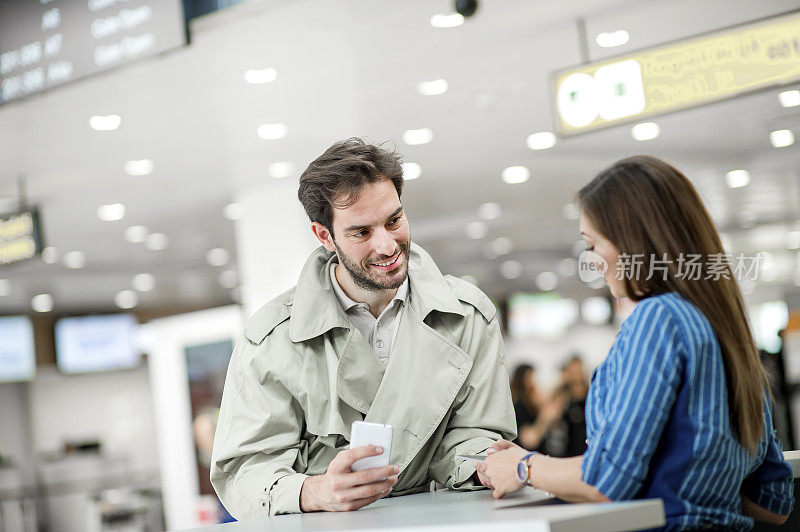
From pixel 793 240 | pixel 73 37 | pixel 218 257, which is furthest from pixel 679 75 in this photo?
pixel 793 240

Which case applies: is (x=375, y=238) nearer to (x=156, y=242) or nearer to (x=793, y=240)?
(x=156, y=242)

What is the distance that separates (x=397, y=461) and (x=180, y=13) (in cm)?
224

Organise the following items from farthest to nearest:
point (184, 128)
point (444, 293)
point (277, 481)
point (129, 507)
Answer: point (129, 507), point (184, 128), point (444, 293), point (277, 481)

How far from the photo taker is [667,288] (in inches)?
71.6

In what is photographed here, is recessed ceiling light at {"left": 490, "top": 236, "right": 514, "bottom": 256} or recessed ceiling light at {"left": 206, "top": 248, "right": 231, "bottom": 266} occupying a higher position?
recessed ceiling light at {"left": 206, "top": 248, "right": 231, "bottom": 266}

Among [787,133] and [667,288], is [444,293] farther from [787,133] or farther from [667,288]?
[787,133]

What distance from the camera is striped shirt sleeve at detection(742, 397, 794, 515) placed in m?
1.96

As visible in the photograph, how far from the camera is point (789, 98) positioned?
745cm

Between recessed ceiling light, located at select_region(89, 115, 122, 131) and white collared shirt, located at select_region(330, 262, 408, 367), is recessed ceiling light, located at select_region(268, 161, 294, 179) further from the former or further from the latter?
white collared shirt, located at select_region(330, 262, 408, 367)

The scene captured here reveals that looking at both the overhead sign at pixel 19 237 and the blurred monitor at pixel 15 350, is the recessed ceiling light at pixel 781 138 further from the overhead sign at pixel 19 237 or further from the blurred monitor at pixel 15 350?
the blurred monitor at pixel 15 350

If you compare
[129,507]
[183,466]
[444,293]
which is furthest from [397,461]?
[129,507]

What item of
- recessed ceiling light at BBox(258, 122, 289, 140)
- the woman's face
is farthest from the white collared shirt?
recessed ceiling light at BBox(258, 122, 289, 140)

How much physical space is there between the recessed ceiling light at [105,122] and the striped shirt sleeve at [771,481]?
5246mm

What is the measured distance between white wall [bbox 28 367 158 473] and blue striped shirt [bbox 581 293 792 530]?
53.3 feet
